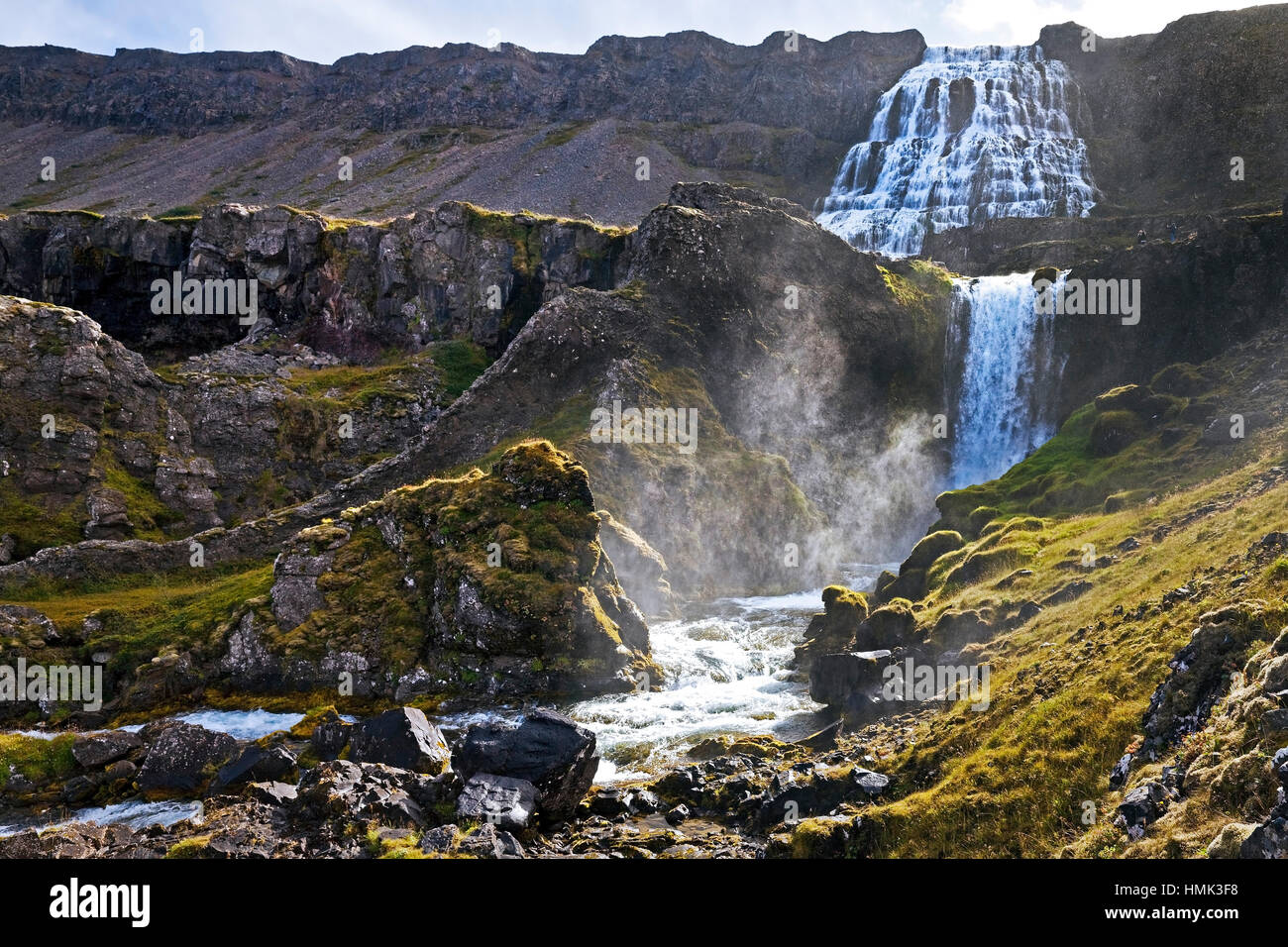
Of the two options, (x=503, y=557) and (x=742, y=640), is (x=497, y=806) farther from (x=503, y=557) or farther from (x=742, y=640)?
(x=742, y=640)

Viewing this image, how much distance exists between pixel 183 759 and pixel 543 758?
41.8ft

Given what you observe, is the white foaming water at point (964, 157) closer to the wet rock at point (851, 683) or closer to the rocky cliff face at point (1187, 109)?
the rocky cliff face at point (1187, 109)

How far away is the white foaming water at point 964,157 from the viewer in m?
120

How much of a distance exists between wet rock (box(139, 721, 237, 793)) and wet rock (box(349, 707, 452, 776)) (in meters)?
4.90

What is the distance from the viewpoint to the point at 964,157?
12825 centimetres

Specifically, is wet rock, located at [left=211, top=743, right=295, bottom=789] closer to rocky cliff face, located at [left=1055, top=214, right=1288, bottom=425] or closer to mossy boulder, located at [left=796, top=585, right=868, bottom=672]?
mossy boulder, located at [left=796, top=585, right=868, bottom=672]

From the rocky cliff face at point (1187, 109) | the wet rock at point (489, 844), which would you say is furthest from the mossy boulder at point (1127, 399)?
the rocky cliff face at point (1187, 109)

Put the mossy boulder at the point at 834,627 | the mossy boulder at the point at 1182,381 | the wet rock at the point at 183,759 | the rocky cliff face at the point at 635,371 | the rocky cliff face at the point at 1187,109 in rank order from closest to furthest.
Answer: the wet rock at the point at 183,759 < the mossy boulder at the point at 834,627 < the mossy boulder at the point at 1182,381 < the rocky cliff face at the point at 635,371 < the rocky cliff face at the point at 1187,109

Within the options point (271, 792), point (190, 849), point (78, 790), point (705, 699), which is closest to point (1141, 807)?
point (190, 849)

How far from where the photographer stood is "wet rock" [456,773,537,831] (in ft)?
65.4

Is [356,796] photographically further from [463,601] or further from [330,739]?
[463,601]

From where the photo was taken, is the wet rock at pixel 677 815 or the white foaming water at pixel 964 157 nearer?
the wet rock at pixel 677 815

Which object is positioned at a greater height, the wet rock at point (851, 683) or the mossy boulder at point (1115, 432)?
the mossy boulder at point (1115, 432)

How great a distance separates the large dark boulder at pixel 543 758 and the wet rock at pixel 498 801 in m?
0.39
